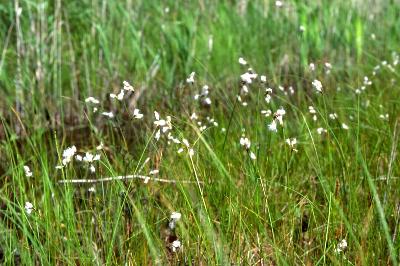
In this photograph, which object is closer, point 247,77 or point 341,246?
point 341,246

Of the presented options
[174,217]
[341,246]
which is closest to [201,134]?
[174,217]

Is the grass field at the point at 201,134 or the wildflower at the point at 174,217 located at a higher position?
the wildflower at the point at 174,217

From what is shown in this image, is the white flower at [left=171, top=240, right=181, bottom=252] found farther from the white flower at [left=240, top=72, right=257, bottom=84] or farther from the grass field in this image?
the white flower at [left=240, top=72, right=257, bottom=84]

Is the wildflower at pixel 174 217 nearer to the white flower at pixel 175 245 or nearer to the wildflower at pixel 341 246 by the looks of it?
the white flower at pixel 175 245

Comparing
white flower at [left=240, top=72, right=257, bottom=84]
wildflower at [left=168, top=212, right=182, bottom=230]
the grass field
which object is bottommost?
the grass field

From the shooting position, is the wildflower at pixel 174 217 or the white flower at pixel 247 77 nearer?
the wildflower at pixel 174 217

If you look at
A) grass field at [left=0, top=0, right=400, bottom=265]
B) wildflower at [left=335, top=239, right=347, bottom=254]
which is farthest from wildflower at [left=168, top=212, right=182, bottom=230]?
wildflower at [left=335, top=239, right=347, bottom=254]

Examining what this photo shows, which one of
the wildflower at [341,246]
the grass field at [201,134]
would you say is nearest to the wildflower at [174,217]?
the grass field at [201,134]

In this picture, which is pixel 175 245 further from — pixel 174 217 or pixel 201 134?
pixel 201 134

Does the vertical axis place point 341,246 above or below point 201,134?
below
